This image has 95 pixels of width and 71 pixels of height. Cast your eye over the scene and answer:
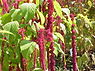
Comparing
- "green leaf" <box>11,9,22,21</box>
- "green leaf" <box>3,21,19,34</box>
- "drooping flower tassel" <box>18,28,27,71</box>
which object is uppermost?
"green leaf" <box>11,9,22,21</box>

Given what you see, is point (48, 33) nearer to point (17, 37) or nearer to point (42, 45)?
point (42, 45)

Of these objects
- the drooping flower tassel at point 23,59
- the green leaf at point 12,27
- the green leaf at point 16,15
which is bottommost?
the drooping flower tassel at point 23,59

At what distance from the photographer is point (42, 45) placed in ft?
3.51

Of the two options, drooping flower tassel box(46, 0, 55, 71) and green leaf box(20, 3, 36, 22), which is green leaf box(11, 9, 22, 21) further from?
drooping flower tassel box(46, 0, 55, 71)

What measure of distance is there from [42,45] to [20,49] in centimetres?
18

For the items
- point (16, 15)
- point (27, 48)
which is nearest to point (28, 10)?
point (16, 15)

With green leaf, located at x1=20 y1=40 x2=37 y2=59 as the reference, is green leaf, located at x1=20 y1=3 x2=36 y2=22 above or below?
above

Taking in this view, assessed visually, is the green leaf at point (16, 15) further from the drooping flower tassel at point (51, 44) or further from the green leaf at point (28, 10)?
the drooping flower tassel at point (51, 44)

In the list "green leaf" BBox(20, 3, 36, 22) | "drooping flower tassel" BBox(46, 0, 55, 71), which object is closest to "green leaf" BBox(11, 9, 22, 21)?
"green leaf" BBox(20, 3, 36, 22)

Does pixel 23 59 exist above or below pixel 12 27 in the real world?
below

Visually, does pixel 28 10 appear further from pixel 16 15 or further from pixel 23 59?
pixel 23 59

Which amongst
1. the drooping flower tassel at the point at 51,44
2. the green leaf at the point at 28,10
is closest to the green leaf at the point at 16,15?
the green leaf at the point at 28,10

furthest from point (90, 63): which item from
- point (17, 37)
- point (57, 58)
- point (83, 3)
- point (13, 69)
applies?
point (17, 37)

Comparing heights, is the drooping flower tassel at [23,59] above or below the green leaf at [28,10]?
below
